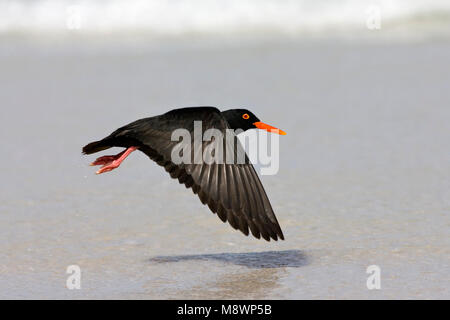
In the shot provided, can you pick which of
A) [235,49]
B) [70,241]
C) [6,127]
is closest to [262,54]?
[235,49]

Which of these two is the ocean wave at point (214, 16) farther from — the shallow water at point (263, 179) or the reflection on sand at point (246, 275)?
the reflection on sand at point (246, 275)

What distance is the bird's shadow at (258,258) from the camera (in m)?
5.86

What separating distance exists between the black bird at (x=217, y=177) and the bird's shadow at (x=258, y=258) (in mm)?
193

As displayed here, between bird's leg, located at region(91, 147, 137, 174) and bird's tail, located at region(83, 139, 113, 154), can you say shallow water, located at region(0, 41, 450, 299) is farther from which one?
bird's tail, located at region(83, 139, 113, 154)

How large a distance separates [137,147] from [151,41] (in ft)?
23.1

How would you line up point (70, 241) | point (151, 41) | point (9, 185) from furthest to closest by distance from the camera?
1. point (151, 41)
2. point (9, 185)
3. point (70, 241)

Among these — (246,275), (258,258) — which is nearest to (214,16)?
(258,258)

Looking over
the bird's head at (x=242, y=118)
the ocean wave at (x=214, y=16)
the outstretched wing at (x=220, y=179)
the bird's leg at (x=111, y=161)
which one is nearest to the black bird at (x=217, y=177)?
the outstretched wing at (x=220, y=179)

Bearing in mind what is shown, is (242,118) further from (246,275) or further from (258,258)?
(246,275)

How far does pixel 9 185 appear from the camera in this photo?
7707 millimetres

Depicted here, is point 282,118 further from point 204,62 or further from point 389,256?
point 389,256

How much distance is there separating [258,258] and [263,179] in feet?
6.14

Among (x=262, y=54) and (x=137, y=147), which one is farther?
(x=262, y=54)

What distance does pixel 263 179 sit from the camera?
780cm
